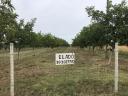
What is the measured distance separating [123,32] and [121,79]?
6.68 m

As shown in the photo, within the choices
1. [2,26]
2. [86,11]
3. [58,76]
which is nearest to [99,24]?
[86,11]

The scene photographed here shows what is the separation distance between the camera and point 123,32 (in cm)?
2412

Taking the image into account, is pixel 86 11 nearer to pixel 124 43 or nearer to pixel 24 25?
pixel 124 43

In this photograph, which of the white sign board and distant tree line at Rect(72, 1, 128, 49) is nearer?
the white sign board

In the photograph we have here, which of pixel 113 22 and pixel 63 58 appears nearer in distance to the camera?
pixel 63 58

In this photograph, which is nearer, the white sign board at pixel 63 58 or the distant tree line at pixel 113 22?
the white sign board at pixel 63 58

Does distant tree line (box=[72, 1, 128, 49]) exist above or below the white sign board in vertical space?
above

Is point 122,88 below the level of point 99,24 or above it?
below

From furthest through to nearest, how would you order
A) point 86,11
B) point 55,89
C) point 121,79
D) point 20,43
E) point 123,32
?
point 20,43, point 86,11, point 123,32, point 121,79, point 55,89

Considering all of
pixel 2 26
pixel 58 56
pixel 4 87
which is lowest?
pixel 4 87

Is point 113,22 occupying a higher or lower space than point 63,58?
higher

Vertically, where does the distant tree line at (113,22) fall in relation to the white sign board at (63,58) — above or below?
above

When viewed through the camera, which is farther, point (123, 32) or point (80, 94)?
point (123, 32)

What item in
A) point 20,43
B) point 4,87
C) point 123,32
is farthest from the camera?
point 20,43
